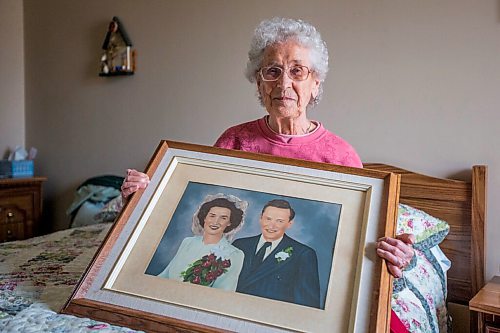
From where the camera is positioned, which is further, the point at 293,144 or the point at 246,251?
the point at 293,144

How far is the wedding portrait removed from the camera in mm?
916

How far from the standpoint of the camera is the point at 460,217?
1919mm

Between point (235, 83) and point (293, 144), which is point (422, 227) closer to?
point (293, 144)

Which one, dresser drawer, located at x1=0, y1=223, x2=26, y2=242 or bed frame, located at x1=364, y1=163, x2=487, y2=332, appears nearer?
bed frame, located at x1=364, y1=163, x2=487, y2=332

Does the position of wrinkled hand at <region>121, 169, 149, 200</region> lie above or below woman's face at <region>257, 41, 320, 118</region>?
below

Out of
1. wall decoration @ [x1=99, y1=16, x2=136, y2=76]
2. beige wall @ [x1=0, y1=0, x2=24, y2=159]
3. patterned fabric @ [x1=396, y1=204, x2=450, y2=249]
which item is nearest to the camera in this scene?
patterned fabric @ [x1=396, y1=204, x2=450, y2=249]

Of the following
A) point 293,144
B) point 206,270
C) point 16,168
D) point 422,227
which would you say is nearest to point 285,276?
point 206,270

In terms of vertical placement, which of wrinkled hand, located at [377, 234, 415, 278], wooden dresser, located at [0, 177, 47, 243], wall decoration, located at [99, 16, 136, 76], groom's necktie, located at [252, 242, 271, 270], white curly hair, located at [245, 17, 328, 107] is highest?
wall decoration, located at [99, 16, 136, 76]

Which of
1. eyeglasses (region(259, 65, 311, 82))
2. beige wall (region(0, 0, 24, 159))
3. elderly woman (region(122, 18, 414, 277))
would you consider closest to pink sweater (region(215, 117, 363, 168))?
elderly woman (region(122, 18, 414, 277))

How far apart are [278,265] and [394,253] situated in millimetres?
218

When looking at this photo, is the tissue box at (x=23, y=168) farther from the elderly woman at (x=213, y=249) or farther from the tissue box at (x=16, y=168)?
the elderly woman at (x=213, y=249)

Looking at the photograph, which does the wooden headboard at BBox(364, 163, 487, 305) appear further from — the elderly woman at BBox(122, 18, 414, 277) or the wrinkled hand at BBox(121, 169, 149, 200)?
the wrinkled hand at BBox(121, 169, 149, 200)

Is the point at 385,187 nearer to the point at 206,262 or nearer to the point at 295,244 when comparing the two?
the point at 295,244

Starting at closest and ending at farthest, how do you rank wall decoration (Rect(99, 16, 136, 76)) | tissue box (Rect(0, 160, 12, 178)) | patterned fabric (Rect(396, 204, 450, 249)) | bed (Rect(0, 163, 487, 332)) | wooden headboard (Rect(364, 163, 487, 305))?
→ bed (Rect(0, 163, 487, 332))
patterned fabric (Rect(396, 204, 450, 249))
wooden headboard (Rect(364, 163, 487, 305))
wall decoration (Rect(99, 16, 136, 76))
tissue box (Rect(0, 160, 12, 178))
